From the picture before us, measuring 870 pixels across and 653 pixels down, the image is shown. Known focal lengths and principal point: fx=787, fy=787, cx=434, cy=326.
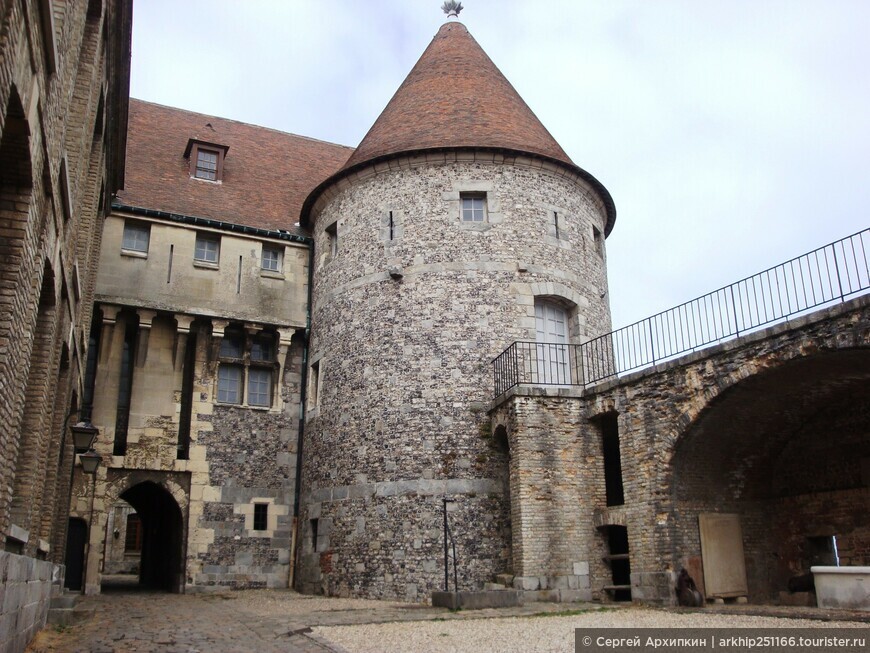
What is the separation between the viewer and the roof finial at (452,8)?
21.2 m

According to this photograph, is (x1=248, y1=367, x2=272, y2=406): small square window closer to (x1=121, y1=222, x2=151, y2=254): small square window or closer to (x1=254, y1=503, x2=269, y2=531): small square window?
(x1=254, y1=503, x2=269, y2=531): small square window

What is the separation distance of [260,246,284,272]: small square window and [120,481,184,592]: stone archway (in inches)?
215

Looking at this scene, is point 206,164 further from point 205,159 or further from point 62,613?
point 62,613

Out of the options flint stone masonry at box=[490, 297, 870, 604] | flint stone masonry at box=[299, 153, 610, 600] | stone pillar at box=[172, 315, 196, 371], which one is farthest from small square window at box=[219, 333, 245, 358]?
flint stone masonry at box=[490, 297, 870, 604]

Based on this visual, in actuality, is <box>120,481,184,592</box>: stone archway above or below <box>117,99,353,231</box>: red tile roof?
below

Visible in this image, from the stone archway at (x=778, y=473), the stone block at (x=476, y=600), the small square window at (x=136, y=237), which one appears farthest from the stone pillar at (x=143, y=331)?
the stone archway at (x=778, y=473)

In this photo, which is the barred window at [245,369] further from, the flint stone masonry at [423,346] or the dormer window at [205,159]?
the dormer window at [205,159]

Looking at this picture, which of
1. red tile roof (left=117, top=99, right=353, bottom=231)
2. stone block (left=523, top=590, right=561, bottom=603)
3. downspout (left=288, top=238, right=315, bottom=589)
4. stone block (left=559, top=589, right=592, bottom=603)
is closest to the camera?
stone block (left=523, top=590, right=561, bottom=603)

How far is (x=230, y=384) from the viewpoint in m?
17.8

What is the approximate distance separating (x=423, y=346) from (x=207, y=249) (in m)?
6.23

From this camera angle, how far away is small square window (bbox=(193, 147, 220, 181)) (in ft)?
66.0

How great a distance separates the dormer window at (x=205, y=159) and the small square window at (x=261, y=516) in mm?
8479

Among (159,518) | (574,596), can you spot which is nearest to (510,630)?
(574,596)

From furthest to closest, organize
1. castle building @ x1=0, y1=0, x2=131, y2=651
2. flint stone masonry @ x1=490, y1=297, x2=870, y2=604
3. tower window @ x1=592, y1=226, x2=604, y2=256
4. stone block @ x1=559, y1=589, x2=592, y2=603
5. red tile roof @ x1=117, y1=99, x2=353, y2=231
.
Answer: red tile roof @ x1=117, y1=99, x2=353, y2=231, tower window @ x1=592, y1=226, x2=604, y2=256, stone block @ x1=559, y1=589, x2=592, y2=603, flint stone masonry @ x1=490, y1=297, x2=870, y2=604, castle building @ x1=0, y1=0, x2=131, y2=651
